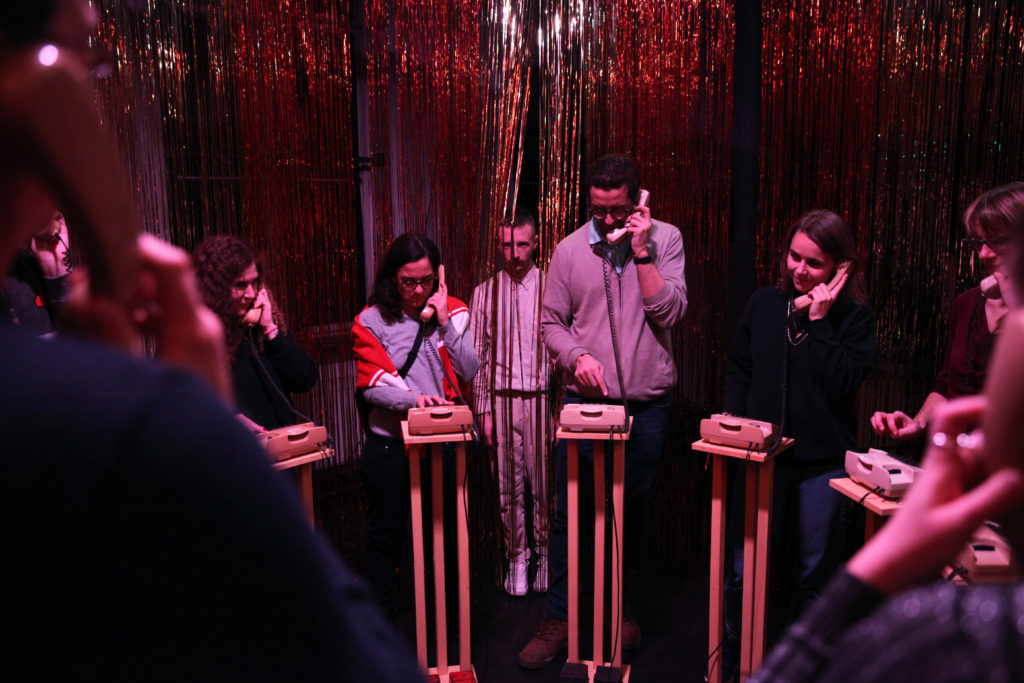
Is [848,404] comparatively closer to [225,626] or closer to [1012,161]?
[1012,161]

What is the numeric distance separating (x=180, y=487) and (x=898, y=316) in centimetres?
312

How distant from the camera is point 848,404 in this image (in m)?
2.28

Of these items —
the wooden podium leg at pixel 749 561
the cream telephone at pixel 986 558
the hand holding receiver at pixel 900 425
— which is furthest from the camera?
the wooden podium leg at pixel 749 561

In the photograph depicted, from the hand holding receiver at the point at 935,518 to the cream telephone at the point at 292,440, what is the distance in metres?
1.66

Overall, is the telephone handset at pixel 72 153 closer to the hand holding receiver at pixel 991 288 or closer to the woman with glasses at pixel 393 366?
the woman with glasses at pixel 393 366

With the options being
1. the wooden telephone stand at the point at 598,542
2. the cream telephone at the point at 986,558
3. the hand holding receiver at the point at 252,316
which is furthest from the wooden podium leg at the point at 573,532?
the cream telephone at the point at 986,558

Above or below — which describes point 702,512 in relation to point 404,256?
below

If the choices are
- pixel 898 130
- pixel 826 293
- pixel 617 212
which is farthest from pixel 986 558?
pixel 898 130

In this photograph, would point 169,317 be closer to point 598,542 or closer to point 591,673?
point 598,542

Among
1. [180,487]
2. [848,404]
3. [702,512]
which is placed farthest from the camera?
[702,512]

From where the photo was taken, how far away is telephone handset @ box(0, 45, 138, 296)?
42cm

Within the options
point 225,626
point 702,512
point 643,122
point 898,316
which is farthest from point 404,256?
point 225,626

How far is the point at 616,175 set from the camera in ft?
8.45

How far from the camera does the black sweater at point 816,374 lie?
2178 mm
